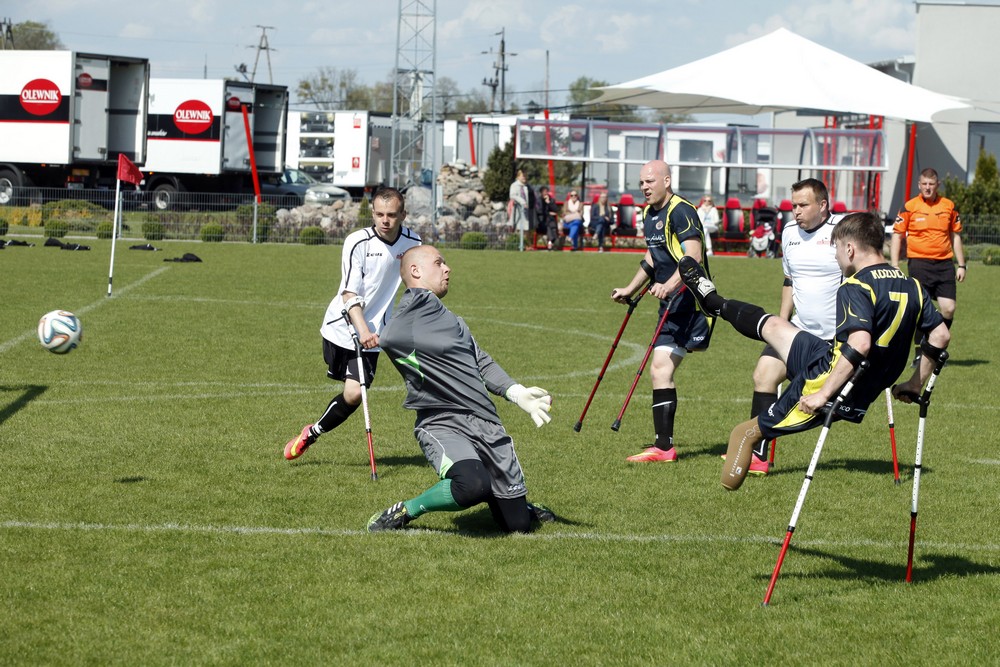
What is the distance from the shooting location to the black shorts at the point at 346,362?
9.17 m

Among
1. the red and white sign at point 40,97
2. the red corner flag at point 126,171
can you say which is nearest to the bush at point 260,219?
the red and white sign at point 40,97

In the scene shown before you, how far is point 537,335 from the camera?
17.7 metres

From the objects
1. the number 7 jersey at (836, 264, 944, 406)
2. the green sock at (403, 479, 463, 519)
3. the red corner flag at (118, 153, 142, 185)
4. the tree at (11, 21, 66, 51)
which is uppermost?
the tree at (11, 21, 66, 51)

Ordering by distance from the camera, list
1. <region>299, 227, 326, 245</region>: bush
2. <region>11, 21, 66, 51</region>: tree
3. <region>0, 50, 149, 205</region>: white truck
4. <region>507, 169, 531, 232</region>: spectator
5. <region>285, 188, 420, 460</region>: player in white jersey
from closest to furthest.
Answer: <region>285, 188, 420, 460</region>: player in white jersey → <region>507, 169, 531, 232</region>: spectator → <region>299, 227, 326, 245</region>: bush → <region>0, 50, 149, 205</region>: white truck → <region>11, 21, 66, 51</region>: tree

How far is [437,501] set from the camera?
691 centimetres

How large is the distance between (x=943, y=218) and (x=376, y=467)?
30.9 ft

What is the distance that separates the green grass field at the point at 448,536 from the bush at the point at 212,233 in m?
22.2

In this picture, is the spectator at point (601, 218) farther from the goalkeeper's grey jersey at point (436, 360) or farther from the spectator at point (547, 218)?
the goalkeeper's grey jersey at point (436, 360)

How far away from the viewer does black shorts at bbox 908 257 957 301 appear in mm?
15531

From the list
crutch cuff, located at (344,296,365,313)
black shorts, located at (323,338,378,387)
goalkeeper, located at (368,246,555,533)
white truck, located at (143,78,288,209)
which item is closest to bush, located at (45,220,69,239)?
white truck, located at (143,78,288,209)

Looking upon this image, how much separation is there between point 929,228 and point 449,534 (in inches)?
410

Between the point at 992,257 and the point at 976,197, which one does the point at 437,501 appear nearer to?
the point at 992,257

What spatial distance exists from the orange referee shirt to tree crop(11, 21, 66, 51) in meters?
113

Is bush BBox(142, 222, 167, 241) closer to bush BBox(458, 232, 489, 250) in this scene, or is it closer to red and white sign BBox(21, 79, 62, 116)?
bush BBox(458, 232, 489, 250)
